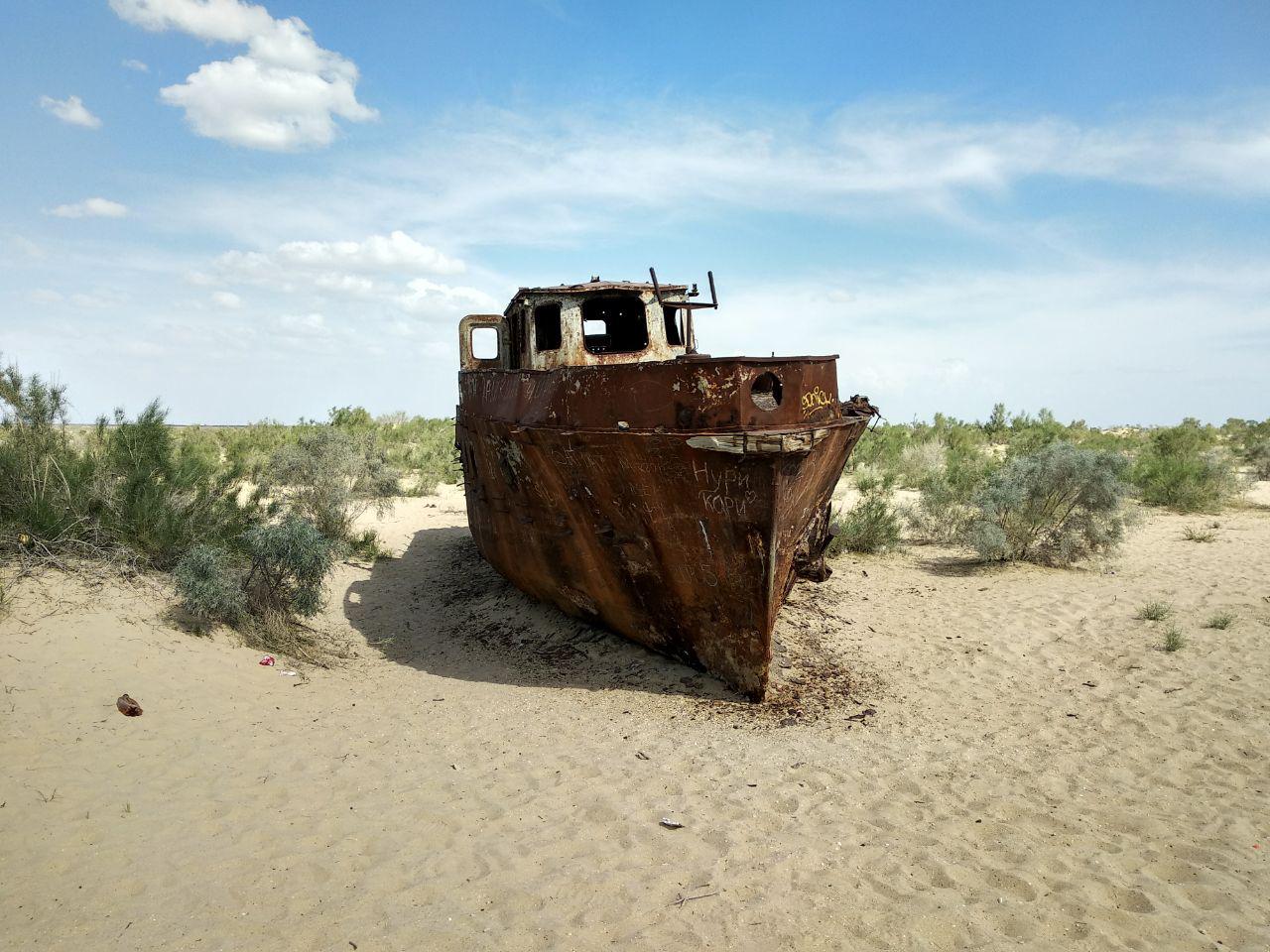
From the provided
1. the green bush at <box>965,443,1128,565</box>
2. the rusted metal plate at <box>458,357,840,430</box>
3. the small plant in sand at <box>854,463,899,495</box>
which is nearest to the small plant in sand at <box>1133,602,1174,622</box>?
the green bush at <box>965,443,1128,565</box>

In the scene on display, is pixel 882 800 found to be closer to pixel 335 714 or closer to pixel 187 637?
pixel 335 714

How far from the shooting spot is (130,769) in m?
4.04

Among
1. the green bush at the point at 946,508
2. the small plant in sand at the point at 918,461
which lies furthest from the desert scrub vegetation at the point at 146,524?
the small plant in sand at the point at 918,461

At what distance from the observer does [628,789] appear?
3949 mm

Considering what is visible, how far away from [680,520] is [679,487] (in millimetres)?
242

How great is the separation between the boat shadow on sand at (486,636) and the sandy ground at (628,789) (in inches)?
1.8

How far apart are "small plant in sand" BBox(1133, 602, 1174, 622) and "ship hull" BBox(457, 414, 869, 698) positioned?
3203mm

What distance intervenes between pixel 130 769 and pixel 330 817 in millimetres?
1258

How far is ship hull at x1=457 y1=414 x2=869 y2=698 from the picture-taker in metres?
4.52

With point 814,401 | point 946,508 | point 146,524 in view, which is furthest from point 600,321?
point 946,508

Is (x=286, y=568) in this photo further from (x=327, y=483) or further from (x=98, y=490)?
(x=327, y=483)

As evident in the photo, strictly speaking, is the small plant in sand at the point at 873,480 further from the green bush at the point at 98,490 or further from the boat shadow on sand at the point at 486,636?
the green bush at the point at 98,490

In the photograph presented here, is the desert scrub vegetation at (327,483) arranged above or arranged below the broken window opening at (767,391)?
below

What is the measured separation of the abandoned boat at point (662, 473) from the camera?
4523 millimetres
